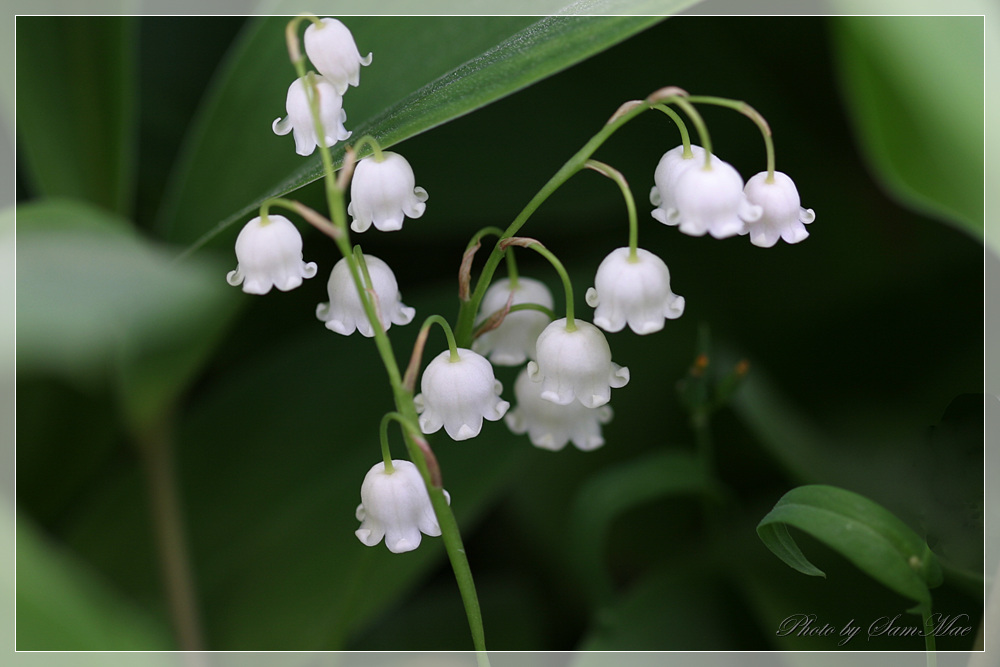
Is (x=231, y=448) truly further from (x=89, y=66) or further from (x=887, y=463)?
Result: (x=887, y=463)

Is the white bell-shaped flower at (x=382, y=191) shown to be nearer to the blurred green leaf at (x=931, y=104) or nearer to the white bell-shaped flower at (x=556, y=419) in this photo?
the white bell-shaped flower at (x=556, y=419)

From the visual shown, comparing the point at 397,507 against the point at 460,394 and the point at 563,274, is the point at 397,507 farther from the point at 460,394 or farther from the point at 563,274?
the point at 563,274

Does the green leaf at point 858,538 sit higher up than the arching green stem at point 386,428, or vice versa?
the arching green stem at point 386,428

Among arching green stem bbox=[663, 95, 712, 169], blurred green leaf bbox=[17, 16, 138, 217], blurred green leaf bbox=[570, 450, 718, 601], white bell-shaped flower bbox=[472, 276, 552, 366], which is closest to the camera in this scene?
arching green stem bbox=[663, 95, 712, 169]

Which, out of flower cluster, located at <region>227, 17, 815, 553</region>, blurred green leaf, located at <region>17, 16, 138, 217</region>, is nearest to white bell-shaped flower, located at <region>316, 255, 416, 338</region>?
flower cluster, located at <region>227, 17, 815, 553</region>

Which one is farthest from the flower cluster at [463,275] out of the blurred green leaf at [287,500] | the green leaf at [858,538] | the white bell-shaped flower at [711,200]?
the blurred green leaf at [287,500]

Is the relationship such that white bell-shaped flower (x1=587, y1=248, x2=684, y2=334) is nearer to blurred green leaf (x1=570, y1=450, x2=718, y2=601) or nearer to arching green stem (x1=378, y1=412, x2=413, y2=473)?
arching green stem (x1=378, y1=412, x2=413, y2=473)
